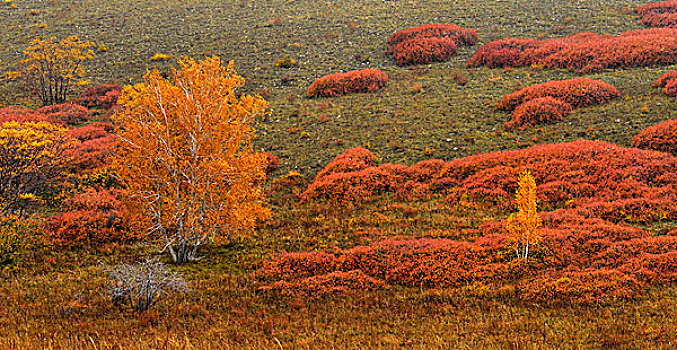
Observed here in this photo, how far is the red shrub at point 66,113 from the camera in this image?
30.4m

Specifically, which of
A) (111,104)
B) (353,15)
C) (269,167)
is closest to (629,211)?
(269,167)

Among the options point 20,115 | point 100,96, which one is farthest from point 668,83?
point 20,115

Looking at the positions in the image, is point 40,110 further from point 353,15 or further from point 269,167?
point 353,15

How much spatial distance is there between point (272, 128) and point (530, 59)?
21.5m

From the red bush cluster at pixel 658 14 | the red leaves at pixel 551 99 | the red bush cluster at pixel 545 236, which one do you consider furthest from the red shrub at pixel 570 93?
the red bush cluster at pixel 658 14

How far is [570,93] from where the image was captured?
84.4ft

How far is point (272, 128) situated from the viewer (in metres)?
28.9

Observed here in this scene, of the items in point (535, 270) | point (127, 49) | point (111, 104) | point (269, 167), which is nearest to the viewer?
point (535, 270)

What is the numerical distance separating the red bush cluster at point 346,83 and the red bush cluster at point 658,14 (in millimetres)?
26004

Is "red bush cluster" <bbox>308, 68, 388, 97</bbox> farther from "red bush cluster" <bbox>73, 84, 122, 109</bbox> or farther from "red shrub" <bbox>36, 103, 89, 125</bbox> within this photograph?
"red shrub" <bbox>36, 103, 89, 125</bbox>

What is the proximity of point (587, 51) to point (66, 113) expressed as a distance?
3917 cm

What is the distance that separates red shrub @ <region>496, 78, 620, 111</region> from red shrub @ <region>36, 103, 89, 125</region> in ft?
97.2

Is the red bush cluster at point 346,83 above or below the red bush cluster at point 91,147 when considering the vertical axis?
above

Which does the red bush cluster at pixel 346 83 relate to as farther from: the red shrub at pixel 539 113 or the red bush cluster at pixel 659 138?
the red bush cluster at pixel 659 138
